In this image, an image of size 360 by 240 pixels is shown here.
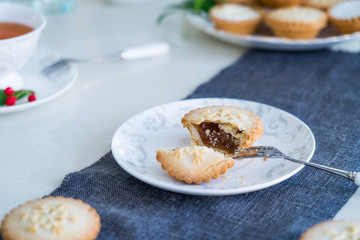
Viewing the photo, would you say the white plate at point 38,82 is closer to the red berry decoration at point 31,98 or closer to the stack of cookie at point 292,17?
the red berry decoration at point 31,98

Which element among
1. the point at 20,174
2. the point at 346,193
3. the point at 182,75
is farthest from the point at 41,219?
the point at 182,75

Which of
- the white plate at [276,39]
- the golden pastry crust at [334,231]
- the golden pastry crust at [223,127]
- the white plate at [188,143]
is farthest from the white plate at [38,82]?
the golden pastry crust at [334,231]

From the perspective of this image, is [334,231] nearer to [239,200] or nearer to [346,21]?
[239,200]

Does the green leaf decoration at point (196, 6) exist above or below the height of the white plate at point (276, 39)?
above

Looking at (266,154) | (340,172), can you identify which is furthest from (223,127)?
(340,172)

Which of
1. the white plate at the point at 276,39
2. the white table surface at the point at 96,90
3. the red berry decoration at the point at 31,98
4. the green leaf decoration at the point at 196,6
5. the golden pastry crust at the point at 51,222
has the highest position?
the green leaf decoration at the point at 196,6

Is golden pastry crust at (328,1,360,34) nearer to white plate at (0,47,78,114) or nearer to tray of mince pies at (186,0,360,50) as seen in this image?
tray of mince pies at (186,0,360,50)
